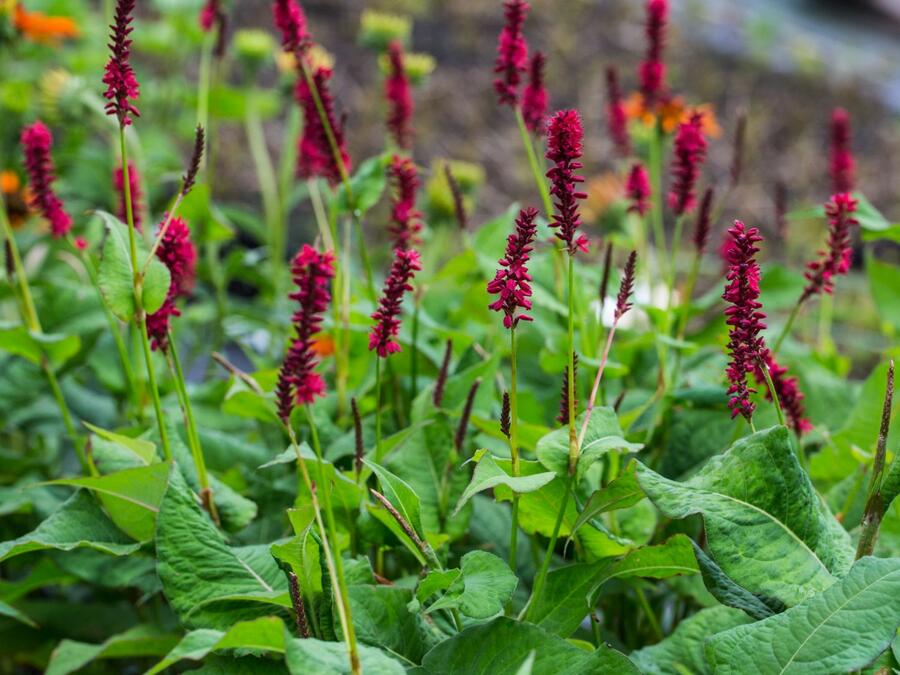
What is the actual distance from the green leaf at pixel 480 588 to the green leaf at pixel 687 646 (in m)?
0.17

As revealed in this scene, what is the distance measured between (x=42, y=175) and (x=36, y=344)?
218 mm

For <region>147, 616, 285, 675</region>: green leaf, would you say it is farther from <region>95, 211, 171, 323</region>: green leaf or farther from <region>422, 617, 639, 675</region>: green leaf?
<region>95, 211, 171, 323</region>: green leaf

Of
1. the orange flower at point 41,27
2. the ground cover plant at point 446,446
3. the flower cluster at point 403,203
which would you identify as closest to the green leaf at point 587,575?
the ground cover plant at point 446,446

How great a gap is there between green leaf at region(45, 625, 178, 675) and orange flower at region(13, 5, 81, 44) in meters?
1.36

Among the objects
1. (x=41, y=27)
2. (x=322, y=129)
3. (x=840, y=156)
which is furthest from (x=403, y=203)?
(x=41, y=27)

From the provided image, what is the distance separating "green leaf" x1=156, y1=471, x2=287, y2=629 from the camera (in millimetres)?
851

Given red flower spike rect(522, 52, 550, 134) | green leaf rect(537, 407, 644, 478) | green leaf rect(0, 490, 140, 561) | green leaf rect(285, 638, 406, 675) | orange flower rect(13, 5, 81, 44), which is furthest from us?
orange flower rect(13, 5, 81, 44)

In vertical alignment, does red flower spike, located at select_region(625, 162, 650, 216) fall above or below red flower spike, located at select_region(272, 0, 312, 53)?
below

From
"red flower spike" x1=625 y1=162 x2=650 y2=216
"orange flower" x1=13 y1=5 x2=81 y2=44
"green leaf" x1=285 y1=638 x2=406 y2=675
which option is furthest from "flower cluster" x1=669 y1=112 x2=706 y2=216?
"orange flower" x1=13 y1=5 x2=81 y2=44

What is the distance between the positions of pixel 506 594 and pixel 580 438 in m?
0.12

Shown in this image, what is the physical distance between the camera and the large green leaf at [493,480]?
0.73 meters

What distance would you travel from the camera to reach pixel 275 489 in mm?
1113

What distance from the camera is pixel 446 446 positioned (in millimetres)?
1001

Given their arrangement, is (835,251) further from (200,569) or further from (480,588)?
(200,569)
